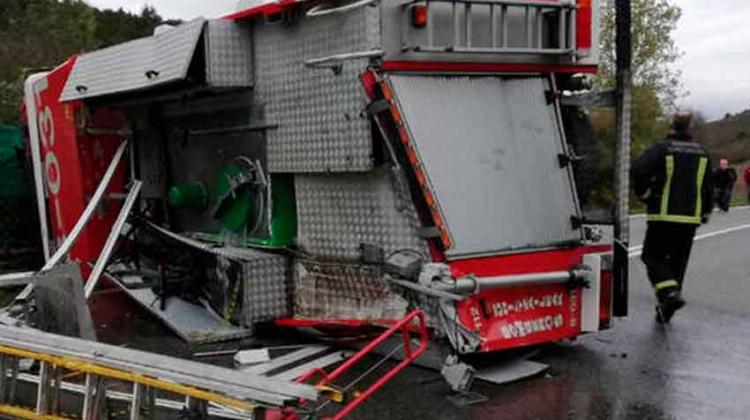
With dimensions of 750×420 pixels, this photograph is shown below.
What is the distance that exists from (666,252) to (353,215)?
275cm

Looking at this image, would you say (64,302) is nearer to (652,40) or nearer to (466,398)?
(466,398)

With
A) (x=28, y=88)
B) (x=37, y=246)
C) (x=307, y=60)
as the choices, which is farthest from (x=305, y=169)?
(x=37, y=246)

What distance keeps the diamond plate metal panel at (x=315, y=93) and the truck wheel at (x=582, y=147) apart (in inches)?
59.0

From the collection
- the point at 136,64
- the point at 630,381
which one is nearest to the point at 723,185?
the point at 630,381

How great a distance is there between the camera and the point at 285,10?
5984mm

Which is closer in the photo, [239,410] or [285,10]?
[239,410]

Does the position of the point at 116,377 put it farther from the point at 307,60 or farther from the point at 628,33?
the point at 628,33

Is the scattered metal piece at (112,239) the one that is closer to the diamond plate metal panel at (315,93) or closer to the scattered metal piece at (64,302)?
the scattered metal piece at (64,302)

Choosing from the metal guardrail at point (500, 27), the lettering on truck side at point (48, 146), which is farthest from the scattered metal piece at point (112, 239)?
the metal guardrail at point (500, 27)

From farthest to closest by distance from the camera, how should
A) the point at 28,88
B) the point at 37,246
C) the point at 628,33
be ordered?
the point at 37,246
the point at 28,88
the point at 628,33

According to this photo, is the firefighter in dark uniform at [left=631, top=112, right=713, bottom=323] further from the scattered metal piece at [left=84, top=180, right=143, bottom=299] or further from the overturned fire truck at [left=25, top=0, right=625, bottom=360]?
the scattered metal piece at [left=84, top=180, right=143, bottom=299]

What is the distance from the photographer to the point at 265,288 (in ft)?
20.9

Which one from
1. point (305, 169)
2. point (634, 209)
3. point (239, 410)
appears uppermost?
point (305, 169)

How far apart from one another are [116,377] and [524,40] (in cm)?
328
